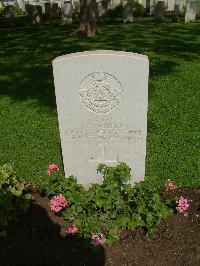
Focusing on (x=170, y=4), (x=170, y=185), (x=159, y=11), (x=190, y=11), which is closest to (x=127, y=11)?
(x=159, y=11)

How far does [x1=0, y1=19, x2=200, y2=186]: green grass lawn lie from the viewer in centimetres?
629

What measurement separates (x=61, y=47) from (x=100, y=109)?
8.91 meters

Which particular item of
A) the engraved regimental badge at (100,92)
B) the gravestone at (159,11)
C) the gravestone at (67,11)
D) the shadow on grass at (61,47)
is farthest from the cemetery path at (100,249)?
the gravestone at (67,11)

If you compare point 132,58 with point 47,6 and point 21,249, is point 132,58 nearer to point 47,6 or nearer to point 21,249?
point 21,249

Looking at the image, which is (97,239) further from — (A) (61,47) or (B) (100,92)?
(A) (61,47)

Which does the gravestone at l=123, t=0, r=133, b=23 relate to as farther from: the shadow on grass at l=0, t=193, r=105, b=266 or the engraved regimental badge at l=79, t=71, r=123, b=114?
the shadow on grass at l=0, t=193, r=105, b=266

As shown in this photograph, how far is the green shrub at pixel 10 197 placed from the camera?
181 inches

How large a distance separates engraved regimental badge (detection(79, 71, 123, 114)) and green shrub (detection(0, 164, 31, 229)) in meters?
1.35

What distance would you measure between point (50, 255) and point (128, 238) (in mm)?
887

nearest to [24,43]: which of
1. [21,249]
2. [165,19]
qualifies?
[165,19]

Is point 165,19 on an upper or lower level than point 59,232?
upper

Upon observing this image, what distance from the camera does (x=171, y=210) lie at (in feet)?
15.7

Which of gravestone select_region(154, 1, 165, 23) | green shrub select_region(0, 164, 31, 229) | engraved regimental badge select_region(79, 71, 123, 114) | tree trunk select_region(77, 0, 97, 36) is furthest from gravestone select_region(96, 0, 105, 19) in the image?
engraved regimental badge select_region(79, 71, 123, 114)

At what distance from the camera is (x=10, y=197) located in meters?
4.68
